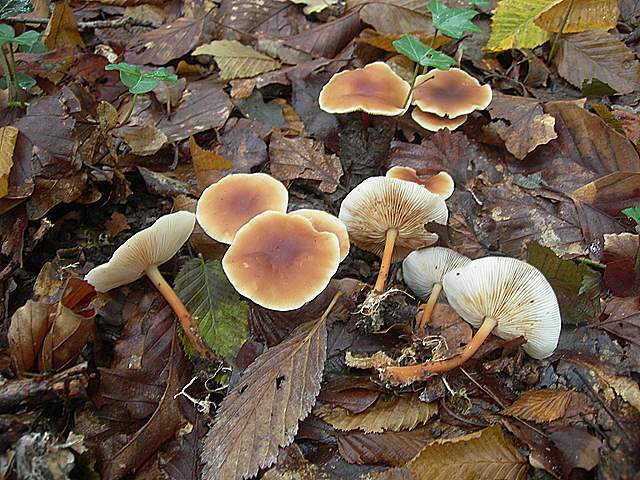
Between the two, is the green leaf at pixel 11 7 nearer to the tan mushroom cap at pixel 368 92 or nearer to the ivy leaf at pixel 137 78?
the ivy leaf at pixel 137 78

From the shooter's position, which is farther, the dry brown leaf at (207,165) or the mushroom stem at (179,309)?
the dry brown leaf at (207,165)

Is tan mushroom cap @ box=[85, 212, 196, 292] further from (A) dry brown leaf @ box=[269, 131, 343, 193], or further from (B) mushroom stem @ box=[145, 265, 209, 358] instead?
(A) dry brown leaf @ box=[269, 131, 343, 193]

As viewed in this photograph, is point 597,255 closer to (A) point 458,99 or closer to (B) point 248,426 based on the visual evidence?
(A) point 458,99

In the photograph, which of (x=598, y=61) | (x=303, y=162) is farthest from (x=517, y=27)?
(x=303, y=162)

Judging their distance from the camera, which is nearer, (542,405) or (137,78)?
(542,405)

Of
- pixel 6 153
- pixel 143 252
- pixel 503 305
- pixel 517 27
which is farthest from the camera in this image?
pixel 517 27

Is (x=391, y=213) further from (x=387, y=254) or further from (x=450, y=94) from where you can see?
(x=450, y=94)

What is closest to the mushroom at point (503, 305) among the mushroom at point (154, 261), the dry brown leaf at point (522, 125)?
the mushroom at point (154, 261)
